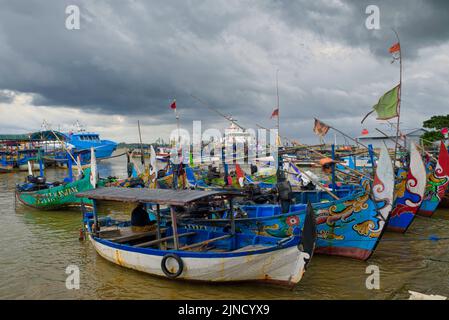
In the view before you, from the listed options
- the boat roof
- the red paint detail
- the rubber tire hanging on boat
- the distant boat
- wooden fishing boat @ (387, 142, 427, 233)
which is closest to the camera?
the rubber tire hanging on boat

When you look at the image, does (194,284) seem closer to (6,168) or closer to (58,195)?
(58,195)

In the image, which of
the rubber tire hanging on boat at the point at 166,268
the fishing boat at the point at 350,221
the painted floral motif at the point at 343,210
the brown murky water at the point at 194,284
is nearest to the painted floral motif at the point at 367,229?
the fishing boat at the point at 350,221

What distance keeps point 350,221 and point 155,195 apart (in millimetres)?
5893

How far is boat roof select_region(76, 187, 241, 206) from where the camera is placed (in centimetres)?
884

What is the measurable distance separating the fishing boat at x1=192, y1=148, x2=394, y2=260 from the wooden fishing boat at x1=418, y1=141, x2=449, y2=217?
657cm

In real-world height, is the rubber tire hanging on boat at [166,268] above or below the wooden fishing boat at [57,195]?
below

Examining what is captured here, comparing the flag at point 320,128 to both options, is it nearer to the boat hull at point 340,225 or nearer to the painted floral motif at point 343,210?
the boat hull at point 340,225

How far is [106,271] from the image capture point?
10.6 m

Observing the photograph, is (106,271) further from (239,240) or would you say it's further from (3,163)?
(3,163)

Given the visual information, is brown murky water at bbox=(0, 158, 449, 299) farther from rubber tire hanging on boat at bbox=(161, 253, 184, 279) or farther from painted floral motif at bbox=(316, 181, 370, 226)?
painted floral motif at bbox=(316, 181, 370, 226)

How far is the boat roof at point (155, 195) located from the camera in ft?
29.0

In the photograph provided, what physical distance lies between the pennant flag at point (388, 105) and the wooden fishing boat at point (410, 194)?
265 cm

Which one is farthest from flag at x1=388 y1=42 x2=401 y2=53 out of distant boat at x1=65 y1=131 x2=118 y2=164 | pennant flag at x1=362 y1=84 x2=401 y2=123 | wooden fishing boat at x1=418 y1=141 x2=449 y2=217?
distant boat at x1=65 y1=131 x2=118 y2=164
